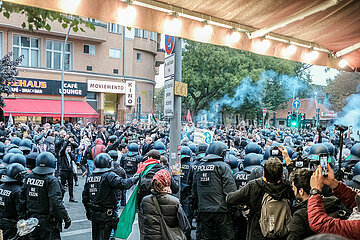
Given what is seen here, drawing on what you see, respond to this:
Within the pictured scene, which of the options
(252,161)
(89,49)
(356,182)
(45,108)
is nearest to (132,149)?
(252,161)

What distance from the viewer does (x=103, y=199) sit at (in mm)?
6062

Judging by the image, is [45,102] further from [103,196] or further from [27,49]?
[103,196]

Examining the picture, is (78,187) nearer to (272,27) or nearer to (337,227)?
(272,27)

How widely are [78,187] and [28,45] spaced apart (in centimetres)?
2079

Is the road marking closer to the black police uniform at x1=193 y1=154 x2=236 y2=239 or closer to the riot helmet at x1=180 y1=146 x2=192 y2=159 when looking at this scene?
the riot helmet at x1=180 y1=146 x2=192 y2=159

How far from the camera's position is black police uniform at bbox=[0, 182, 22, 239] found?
5.47m

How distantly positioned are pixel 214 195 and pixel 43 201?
2713 millimetres

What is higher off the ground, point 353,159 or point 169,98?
point 169,98

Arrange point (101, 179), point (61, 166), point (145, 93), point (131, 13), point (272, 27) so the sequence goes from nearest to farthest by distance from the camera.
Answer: point (131, 13) → point (272, 27) → point (101, 179) → point (61, 166) → point (145, 93)

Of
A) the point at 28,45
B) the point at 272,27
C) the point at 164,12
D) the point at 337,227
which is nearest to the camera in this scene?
the point at 337,227

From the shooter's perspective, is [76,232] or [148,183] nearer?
[148,183]

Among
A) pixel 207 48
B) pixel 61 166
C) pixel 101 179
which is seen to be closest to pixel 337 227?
pixel 101 179

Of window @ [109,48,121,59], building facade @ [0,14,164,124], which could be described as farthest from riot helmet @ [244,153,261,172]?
window @ [109,48,121,59]

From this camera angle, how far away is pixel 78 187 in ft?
42.6
